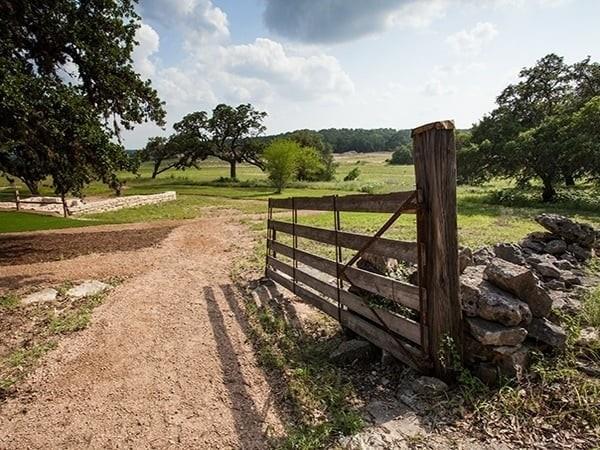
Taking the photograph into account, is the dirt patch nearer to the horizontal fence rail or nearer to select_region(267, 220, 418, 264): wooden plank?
select_region(267, 220, 418, 264): wooden plank

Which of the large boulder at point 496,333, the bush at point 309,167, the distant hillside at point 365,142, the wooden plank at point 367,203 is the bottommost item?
the large boulder at point 496,333


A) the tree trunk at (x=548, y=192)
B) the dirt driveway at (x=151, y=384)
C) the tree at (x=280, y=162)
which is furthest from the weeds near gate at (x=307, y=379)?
the tree at (x=280, y=162)

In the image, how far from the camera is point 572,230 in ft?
28.9

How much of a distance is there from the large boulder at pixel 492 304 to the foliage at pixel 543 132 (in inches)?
906

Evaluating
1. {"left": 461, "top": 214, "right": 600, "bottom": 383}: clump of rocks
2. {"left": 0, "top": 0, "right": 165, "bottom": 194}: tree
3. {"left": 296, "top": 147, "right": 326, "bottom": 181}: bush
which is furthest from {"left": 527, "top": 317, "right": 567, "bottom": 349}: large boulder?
{"left": 296, "top": 147, "right": 326, "bottom": 181}: bush

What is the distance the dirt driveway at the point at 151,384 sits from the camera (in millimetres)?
3537

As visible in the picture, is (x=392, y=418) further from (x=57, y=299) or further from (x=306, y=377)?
(x=57, y=299)

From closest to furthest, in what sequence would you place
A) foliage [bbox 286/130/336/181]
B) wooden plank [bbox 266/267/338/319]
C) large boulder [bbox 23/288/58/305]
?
wooden plank [bbox 266/267/338/319], large boulder [bbox 23/288/58/305], foliage [bbox 286/130/336/181]

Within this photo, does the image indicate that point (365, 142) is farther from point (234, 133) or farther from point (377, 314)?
point (377, 314)

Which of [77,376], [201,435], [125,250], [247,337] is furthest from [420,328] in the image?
[125,250]

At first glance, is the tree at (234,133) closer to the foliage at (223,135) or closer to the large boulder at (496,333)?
the foliage at (223,135)

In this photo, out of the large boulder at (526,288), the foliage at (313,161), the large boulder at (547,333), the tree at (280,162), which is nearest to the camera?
the large boulder at (547,333)

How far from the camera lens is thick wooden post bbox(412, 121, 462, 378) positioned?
142 inches

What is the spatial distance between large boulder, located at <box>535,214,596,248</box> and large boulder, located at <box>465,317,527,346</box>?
669 cm
